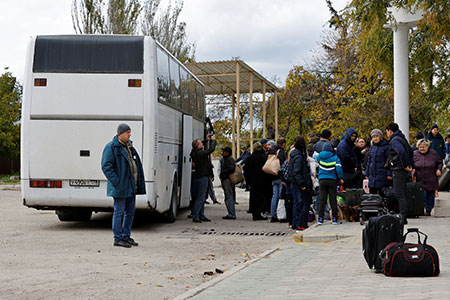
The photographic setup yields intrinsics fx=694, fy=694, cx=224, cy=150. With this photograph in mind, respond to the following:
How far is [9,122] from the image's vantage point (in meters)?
52.3

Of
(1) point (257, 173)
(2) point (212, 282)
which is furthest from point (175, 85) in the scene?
(2) point (212, 282)

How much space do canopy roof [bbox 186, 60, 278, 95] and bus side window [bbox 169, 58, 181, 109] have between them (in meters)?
10.3

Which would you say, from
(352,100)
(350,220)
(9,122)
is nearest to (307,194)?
(350,220)

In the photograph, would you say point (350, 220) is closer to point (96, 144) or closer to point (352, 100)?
point (96, 144)

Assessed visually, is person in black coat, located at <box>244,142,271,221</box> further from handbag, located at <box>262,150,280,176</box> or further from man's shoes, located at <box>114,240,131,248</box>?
man's shoes, located at <box>114,240,131,248</box>

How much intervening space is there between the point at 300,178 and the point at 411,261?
5737 mm

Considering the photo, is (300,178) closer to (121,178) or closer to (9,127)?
(121,178)

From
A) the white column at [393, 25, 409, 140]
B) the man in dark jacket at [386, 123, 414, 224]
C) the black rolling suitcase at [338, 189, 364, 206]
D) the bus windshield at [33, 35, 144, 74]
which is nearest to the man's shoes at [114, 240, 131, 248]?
the bus windshield at [33, 35, 144, 74]

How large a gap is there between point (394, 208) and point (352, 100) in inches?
827

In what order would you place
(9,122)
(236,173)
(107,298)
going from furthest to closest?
(9,122)
(236,173)
(107,298)

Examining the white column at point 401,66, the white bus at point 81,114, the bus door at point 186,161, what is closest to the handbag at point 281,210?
the bus door at point 186,161

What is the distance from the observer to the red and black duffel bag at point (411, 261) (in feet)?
24.2

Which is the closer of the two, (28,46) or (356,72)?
(28,46)

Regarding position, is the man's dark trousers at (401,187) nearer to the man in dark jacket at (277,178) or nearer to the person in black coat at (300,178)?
the person in black coat at (300,178)
